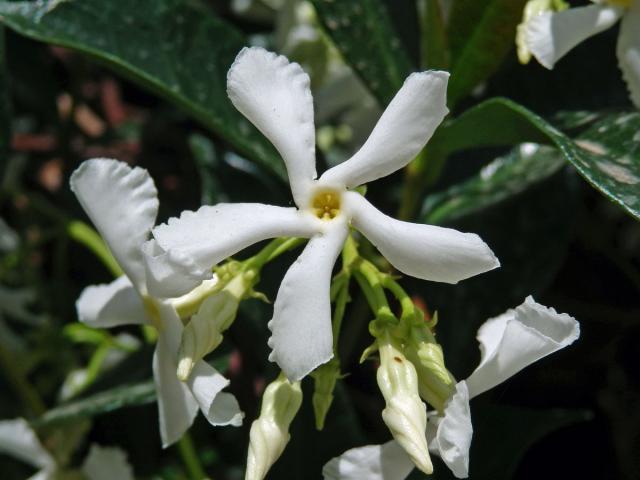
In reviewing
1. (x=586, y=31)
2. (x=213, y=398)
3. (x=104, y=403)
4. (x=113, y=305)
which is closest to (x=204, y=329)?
(x=213, y=398)

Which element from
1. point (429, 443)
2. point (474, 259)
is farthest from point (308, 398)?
point (474, 259)

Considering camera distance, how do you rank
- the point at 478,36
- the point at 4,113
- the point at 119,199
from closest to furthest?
the point at 119,199
the point at 478,36
the point at 4,113

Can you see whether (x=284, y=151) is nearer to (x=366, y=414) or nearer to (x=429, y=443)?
(x=429, y=443)

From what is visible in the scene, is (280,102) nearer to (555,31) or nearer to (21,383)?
(555,31)

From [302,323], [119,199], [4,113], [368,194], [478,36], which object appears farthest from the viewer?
[368,194]

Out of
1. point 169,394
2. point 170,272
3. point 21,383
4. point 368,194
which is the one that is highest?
point 170,272

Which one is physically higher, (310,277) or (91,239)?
(310,277)

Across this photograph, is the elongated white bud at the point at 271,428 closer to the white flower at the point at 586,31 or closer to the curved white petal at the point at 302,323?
the curved white petal at the point at 302,323
